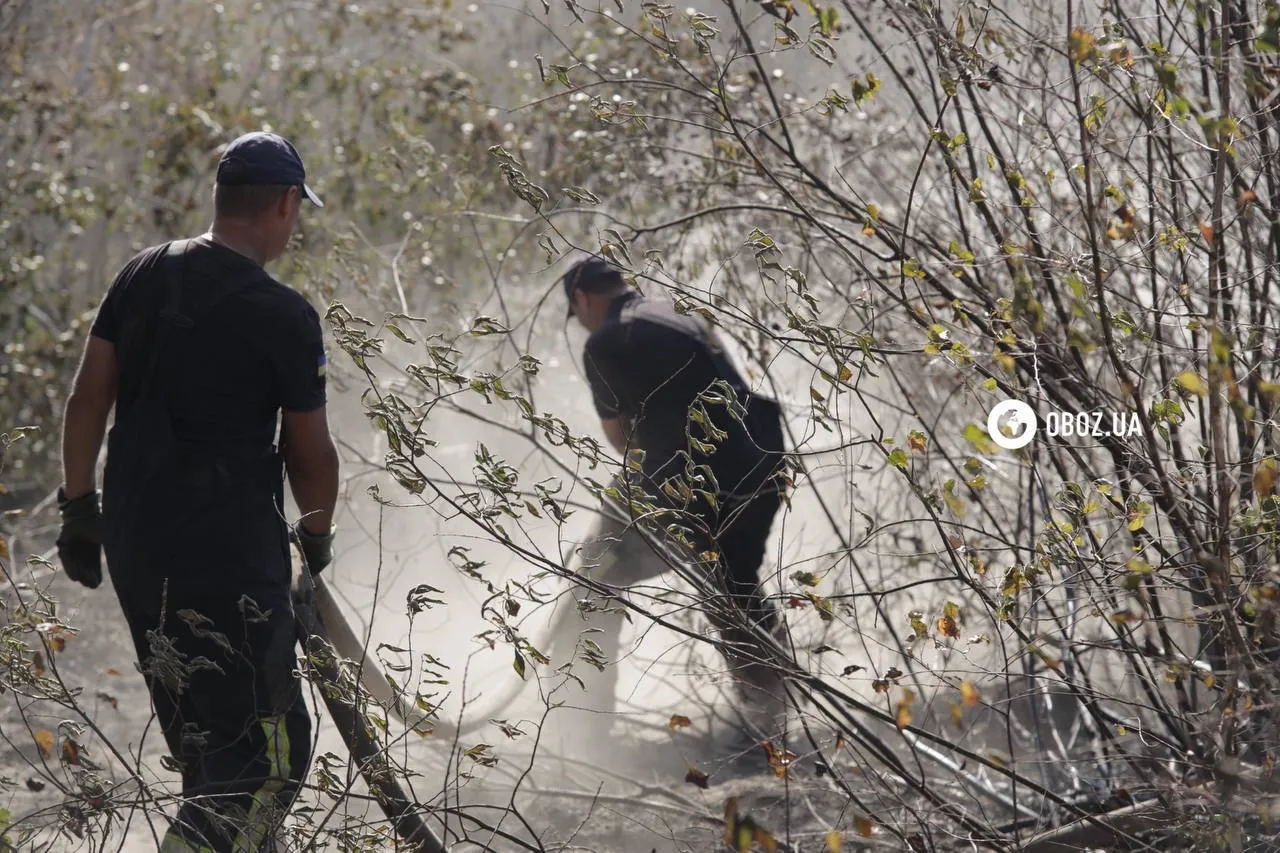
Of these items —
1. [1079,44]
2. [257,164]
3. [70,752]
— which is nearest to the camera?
[1079,44]

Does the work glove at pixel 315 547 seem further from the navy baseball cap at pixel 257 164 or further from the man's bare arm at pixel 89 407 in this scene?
the navy baseball cap at pixel 257 164

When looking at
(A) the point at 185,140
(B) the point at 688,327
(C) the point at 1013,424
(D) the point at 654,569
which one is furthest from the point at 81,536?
(A) the point at 185,140

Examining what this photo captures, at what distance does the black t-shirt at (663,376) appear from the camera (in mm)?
4145

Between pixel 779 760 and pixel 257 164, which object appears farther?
pixel 257 164

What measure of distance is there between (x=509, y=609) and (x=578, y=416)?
5737 mm

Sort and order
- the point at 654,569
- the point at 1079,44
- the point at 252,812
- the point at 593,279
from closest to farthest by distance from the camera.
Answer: the point at 1079,44 → the point at 252,812 → the point at 593,279 → the point at 654,569

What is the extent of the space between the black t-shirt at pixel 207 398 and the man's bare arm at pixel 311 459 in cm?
4

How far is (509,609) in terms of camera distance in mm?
2562

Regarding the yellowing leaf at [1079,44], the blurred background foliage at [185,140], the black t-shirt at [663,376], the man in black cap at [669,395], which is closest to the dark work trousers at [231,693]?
the man in black cap at [669,395]

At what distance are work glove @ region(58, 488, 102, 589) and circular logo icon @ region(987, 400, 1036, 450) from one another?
225cm

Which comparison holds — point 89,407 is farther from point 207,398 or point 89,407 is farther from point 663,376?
point 663,376

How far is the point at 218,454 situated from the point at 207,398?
0.14 metres

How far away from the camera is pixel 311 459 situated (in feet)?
10.2

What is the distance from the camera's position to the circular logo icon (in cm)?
260
